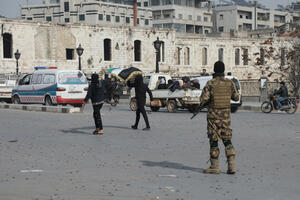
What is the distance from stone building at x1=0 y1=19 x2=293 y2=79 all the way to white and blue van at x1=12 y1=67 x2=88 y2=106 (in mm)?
24803

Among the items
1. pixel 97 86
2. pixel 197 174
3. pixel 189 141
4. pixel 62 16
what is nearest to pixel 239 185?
pixel 197 174

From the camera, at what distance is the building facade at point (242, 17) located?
373ft

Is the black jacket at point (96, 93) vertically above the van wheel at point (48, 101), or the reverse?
the black jacket at point (96, 93)

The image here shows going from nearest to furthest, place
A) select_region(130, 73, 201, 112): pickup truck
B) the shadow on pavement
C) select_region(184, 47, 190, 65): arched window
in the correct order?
the shadow on pavement → select_region(130, 73, 201, 112): pickup truck → select_region(184, 47, 190, 65): arched window

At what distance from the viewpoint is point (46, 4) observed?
10906 cm

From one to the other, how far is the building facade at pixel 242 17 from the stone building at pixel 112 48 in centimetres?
3742

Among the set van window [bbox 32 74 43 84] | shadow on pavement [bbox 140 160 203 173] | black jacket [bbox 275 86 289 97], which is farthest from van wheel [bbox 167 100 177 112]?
shadow on pavement [bbox 140 160 203 173]

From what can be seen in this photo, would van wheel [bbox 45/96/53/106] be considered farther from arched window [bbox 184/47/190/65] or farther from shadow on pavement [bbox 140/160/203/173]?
arched window [bbox 184/47/190/65]

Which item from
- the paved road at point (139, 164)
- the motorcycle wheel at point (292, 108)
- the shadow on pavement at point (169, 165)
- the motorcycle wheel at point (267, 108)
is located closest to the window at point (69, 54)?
the motorcycle wheel at point (267, 108)

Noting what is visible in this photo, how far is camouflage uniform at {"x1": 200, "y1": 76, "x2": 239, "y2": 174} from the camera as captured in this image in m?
8.41

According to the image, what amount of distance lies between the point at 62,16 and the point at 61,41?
51.3 metres

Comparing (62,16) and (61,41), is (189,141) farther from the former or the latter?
(62,16)

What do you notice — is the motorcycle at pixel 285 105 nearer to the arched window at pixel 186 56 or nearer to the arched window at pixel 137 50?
the arched window at pixel 137 50

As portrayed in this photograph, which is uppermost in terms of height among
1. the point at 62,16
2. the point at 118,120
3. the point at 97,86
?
the point at 62,16
